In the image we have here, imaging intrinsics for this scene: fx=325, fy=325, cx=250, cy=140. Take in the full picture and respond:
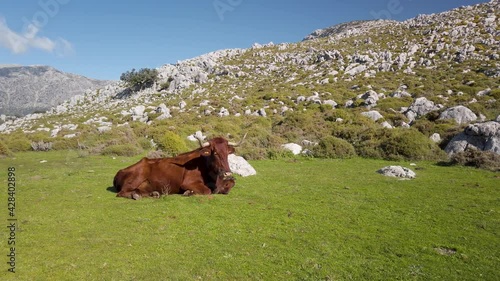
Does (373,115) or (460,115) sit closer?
(460,115)

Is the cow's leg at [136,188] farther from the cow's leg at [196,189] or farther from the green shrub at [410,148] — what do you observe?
the green shrub at [410,148]

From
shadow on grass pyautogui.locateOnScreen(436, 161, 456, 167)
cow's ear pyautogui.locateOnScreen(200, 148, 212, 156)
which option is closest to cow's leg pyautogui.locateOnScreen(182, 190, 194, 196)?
cow's ear pyautogui.locateOnScreen(200, 148, 212, 156)

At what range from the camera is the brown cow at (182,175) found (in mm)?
10305

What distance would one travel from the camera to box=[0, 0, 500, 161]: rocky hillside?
27.5 m

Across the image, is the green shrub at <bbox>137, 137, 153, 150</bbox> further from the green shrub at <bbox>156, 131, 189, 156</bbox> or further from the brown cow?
the brown cow

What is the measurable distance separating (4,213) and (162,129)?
59.7 feet

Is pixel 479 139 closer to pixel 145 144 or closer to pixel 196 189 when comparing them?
pixel 196 189

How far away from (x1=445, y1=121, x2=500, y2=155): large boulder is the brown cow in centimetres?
1448

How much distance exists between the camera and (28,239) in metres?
6.72

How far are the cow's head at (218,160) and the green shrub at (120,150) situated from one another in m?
12.7

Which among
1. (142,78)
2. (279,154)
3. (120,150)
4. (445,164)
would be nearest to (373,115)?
(445,164)

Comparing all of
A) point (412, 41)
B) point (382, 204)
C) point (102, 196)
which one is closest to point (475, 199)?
point (382, 204)

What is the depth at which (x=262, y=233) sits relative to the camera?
7309 millimetres

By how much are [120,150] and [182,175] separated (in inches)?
502
